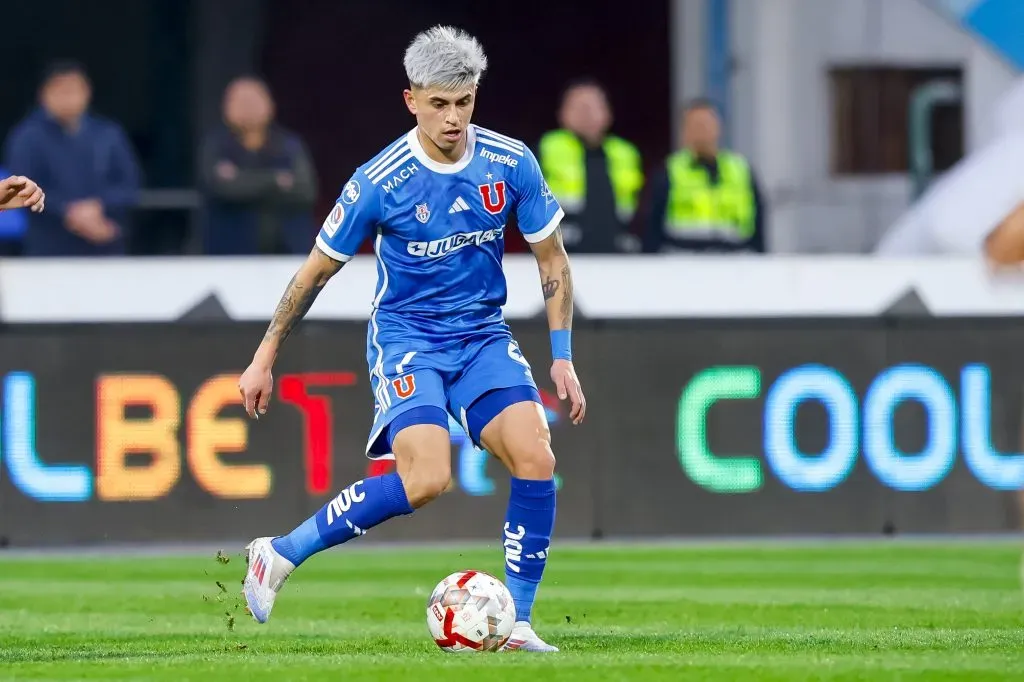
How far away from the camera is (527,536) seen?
7559mm

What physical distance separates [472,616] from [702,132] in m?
6.98

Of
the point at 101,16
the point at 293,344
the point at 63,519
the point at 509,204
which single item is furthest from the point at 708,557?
the point at 101,16

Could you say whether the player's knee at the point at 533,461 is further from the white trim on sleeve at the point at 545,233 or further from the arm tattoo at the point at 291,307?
the arm tattoo at the point at 291,307

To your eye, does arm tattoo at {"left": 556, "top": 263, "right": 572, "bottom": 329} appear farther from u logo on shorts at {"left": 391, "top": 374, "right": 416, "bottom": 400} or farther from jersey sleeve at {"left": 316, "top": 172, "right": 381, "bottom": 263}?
jersey sleeve at {"left": 316, "top": 172, "right": 381, "bottom": 263}

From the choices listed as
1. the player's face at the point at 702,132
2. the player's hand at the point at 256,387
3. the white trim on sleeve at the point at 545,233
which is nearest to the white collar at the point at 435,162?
the white trim on sleeve at the point at 545,233

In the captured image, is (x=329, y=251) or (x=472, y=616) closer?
(x=472, y=616)

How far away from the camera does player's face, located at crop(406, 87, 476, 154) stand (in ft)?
24.2

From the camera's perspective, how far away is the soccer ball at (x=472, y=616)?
729 centimetres

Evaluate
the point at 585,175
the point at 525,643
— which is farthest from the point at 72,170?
the point at 525,643

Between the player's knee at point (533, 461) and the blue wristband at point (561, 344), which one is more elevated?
the blue wristband at point (561, 344)

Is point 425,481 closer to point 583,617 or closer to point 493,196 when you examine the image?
point 493,196

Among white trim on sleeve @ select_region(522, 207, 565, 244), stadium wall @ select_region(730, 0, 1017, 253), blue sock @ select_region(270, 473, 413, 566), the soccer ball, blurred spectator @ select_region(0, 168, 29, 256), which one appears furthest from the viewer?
stadium wall @ select_region(730, 0, 1017, 253)

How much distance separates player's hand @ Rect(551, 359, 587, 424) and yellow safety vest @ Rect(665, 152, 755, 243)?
20.3 feet

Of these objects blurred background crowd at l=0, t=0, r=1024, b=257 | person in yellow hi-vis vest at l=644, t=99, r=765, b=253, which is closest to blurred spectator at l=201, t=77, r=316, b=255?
blurred background crowd at l=0, t=0, r=1024, b=257
